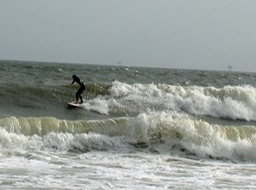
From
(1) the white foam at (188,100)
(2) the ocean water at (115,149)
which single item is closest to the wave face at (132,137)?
(2) the ocean water at (115,149)

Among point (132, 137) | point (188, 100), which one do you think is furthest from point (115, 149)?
point (188, 100)

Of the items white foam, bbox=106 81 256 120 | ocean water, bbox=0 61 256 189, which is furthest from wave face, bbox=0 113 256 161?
white foam, bbox=106 81 256 120

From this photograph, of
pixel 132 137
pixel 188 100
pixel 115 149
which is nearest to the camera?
pixel 115 149

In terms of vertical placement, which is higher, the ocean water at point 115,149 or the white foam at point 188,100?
the white foam at point 188,100

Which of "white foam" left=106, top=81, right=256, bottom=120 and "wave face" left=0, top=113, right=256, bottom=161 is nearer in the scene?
"wave face" left=0, top=113, right=256, bottom=161

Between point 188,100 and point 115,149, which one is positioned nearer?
point 115,149

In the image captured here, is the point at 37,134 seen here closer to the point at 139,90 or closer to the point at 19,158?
the point at 19,158

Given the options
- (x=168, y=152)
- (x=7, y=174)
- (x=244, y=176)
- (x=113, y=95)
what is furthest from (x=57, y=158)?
(x=113, y=95)

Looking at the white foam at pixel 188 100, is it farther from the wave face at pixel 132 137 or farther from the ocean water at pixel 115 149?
the wave face at pixel 132 137

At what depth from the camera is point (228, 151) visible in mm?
12586

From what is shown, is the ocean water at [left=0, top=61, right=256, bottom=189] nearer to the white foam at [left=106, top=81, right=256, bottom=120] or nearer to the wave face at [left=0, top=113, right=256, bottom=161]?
the wave face at [left=0, top=113, right=256, bottom=161]

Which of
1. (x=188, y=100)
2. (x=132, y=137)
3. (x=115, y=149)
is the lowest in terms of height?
(x=115, y=149)

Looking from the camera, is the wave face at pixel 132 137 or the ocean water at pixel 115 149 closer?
the ocean water at pixel 115 149

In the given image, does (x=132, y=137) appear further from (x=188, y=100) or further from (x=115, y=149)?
(x=188, y=100)
